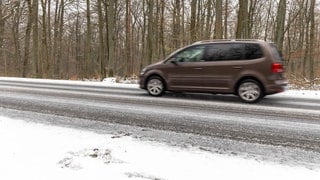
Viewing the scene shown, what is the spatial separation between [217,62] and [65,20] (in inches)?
1297

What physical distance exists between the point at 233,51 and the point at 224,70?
0.66 meters

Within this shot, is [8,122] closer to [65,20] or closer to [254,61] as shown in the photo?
→ [254,61]

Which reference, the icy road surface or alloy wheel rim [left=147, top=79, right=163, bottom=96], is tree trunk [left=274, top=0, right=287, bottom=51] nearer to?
the icy road surface

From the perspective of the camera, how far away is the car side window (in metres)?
11.3

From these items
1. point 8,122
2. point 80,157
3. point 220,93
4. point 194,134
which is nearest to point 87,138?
point 80,157

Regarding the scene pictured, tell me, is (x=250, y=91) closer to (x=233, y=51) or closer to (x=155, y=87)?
(x=233, y=51)

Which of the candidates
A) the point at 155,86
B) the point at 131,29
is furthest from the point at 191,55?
the point at 131,29

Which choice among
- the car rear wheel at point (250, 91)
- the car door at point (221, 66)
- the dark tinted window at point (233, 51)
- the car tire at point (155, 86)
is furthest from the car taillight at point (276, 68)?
the car tire at point (155, 86)

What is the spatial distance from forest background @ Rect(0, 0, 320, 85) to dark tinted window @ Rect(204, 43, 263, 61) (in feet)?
26.6

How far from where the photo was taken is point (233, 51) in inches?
423

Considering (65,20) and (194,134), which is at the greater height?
(65,20)

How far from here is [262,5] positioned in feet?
121

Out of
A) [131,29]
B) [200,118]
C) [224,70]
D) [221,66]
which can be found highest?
[131,29]

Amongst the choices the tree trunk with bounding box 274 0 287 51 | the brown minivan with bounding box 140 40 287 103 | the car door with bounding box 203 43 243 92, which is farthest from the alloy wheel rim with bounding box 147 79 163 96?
the tree trunk with bounding box 274 0 287 51
